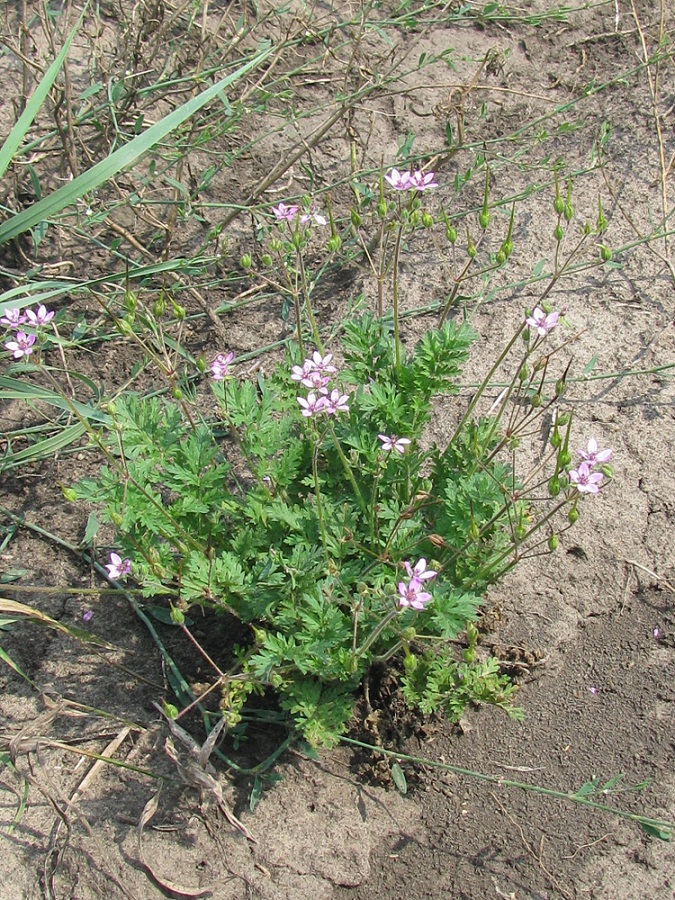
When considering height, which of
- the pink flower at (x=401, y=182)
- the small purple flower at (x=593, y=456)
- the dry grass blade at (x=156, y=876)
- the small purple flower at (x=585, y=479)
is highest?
the pink flower at (x=401, y=182)

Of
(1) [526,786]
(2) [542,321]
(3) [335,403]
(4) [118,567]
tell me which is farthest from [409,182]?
(1) [526,786]

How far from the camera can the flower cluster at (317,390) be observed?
Answer: 1870mm

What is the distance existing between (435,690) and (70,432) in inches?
47.7

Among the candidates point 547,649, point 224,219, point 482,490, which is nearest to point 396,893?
point 547,649

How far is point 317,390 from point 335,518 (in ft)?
1.09

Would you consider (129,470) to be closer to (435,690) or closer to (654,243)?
(435,690)

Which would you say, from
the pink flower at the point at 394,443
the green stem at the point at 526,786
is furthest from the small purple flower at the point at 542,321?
Answer: the green stem at the point at 526,786

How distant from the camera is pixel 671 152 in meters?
3.60

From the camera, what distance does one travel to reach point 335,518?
7.01 ft

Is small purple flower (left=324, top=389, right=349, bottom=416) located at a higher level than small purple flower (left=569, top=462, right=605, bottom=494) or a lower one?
higher

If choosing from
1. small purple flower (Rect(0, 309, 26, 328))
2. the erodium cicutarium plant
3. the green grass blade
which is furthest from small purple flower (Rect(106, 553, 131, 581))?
the green grass blade

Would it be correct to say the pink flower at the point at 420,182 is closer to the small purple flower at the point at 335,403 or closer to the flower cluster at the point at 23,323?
the small purple flower at the point at 335,403

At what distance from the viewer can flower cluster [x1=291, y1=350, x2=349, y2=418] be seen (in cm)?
187

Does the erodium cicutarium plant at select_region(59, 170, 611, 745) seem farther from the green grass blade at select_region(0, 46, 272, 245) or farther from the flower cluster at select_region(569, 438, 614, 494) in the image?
the green grass blade at select_region(0, 46, 272, 245)
